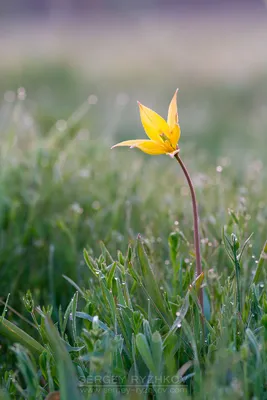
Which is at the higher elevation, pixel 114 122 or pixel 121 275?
pixel 114 122

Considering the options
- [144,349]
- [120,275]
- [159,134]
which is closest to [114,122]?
[120,275]

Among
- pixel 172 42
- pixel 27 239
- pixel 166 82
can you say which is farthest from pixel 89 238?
pixel 172 42

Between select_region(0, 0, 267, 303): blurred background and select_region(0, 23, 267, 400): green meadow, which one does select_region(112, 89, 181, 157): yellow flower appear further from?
select_region(0, 0, 267, 303): blurred background

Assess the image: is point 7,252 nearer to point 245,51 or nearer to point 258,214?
point 258,214

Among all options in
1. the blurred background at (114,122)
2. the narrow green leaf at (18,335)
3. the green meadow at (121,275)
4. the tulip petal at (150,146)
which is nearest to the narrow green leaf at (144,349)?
the green meadow at (121,275)

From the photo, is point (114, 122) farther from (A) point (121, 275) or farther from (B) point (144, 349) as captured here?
(B) point (144, 349)

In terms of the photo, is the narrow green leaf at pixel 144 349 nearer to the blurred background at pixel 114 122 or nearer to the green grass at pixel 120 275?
the green grass at pixel 120 275

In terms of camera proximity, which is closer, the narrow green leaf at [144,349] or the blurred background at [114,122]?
the narrow green leaf at [144,349]

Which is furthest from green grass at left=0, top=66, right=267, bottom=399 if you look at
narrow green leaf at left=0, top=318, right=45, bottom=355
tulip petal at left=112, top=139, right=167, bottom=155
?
tulip petal at left=112, top=139, right=167, bottom=155
